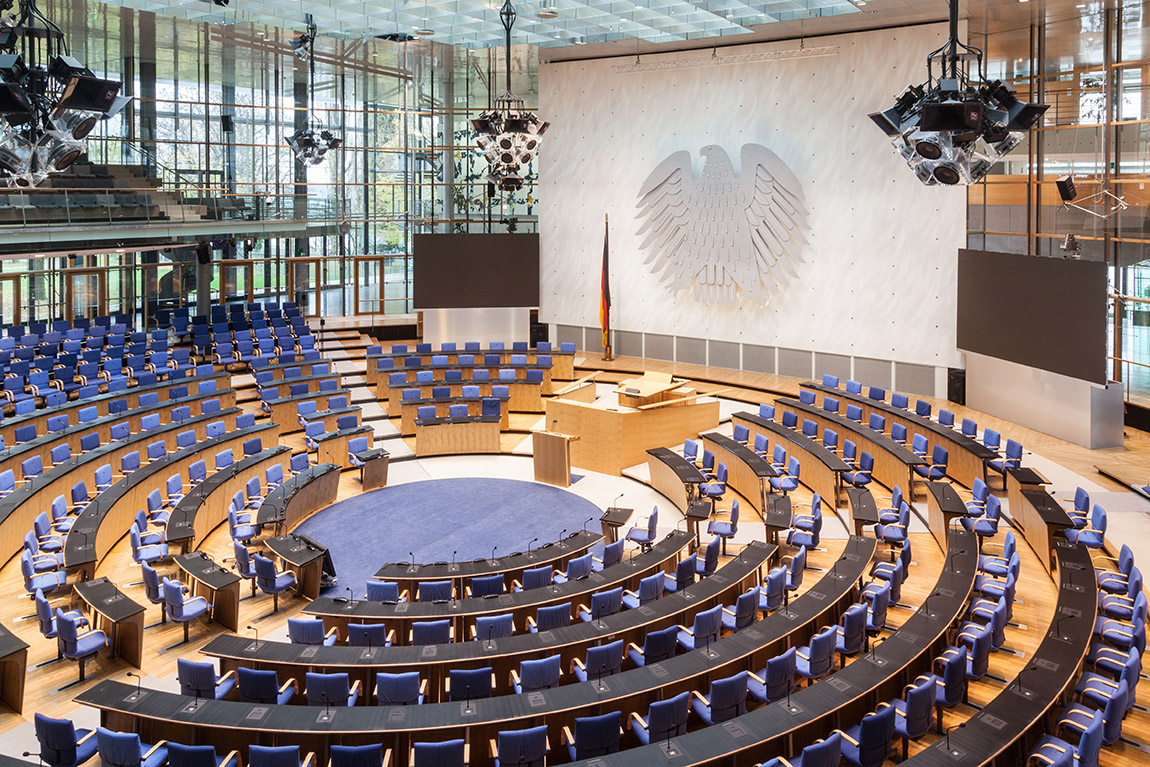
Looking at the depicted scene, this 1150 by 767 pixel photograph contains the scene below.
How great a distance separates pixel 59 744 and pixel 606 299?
1757 cm

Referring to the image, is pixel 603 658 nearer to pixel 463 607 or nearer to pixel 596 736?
pixel 596 736

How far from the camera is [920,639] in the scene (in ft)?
26.7

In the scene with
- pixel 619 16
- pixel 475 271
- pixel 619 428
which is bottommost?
pixel 619 428

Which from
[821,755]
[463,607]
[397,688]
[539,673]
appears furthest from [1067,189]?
[397,688]

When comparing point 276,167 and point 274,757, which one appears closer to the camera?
point 274,757

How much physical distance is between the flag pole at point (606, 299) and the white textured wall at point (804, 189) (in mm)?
355

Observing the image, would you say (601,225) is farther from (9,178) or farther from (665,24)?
(9,178)

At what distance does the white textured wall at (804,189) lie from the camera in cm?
1941

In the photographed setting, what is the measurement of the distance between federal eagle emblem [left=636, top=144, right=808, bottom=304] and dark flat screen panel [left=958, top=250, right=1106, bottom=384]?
4.23 m

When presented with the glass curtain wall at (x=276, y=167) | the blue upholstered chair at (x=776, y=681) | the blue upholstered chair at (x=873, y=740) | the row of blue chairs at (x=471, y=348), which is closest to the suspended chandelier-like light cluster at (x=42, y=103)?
the blue upholstered chair at (x=776, y=681)

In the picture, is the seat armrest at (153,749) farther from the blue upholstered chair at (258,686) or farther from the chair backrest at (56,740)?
the blue upholstered chair at (258,686)

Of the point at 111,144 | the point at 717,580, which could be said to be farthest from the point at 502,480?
the point at 111,144

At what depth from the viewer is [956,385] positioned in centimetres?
1945

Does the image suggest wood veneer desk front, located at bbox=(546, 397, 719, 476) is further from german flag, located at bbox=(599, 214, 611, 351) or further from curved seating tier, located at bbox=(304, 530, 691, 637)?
curved seating tier, located at bbox=(304, 530, 691, 637)
